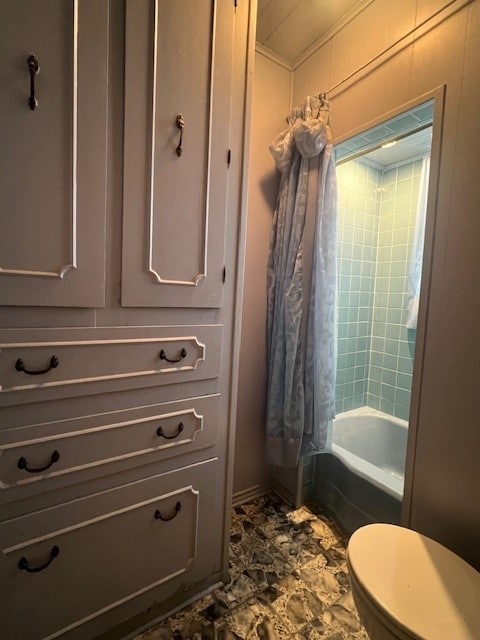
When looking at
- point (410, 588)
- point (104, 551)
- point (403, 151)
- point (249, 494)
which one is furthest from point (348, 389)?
point (104, 551)

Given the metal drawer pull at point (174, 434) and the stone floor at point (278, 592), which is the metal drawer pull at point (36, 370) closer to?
the metal drawer pull at point (174, 434)

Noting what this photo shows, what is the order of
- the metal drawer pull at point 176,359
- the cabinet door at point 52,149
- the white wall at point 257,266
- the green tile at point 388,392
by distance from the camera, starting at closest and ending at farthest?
the cabinet door at point 52,149 < the metal drawer pull at point 176,359 < the white wall at point 257,266 < the green tile at point 388,392

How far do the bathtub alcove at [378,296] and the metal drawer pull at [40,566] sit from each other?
155 cm

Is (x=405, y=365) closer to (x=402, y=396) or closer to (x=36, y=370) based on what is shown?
(x=402, y=396)

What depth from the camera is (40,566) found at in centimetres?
83

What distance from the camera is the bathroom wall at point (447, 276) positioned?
3.32 ft

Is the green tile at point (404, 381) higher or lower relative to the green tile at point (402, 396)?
higher

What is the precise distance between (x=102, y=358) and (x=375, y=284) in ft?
6.65

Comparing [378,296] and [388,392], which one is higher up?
[378,296]

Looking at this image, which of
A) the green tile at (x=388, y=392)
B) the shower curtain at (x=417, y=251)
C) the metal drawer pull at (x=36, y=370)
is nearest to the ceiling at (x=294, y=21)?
the shower curtain at (x=417, y=251)

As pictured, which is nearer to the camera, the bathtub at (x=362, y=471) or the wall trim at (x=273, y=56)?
the bathtub at (x=362, y=471)

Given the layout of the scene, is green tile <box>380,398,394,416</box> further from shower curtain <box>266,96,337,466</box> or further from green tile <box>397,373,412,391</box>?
shower curtain <box>266,96,337,466</box>

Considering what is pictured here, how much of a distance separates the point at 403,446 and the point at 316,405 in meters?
1.03

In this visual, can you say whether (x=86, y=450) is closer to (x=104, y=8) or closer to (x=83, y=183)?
(x=83, y=183)
